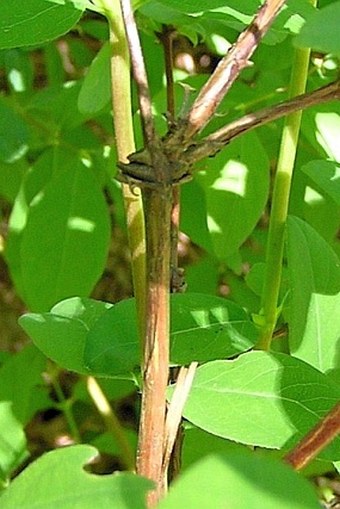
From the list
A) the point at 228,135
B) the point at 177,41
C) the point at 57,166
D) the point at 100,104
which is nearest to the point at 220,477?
the point at 228,135

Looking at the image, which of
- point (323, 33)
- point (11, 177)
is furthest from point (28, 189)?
point (323, 33)

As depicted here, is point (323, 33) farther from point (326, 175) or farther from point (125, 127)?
point (326, 175)

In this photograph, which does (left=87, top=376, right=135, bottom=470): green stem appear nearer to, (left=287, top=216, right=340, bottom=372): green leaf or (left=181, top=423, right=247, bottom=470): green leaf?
(left=181, top=423, right=247, bottom=470): green leaf

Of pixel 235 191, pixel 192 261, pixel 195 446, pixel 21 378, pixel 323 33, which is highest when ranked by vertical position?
pixel 323 33

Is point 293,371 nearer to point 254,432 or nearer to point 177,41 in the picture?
point 254,432

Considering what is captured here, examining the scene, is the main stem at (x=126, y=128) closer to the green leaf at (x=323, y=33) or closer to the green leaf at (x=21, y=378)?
the green leaf at (x=323, y=33)

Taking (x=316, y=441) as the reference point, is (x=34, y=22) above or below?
above
